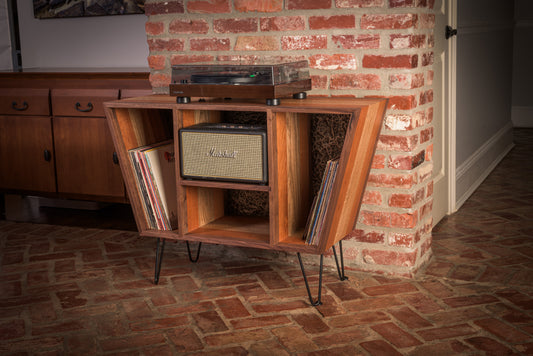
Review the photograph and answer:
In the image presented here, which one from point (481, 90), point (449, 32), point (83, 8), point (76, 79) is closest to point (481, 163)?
point (481, 90)

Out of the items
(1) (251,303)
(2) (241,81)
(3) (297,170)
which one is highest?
(2) (241,81)

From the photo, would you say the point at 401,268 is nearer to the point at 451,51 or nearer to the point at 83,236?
the point at 451,51

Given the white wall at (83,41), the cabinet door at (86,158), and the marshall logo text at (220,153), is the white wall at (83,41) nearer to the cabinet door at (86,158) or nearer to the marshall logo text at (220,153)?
the cabinet door at (86,158)

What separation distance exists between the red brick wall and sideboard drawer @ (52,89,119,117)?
36.9 inches

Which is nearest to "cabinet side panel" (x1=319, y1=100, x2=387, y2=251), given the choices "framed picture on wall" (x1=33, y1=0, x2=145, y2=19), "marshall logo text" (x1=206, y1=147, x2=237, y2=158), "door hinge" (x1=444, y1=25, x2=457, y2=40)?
"marshall logo text" (x1=206, y1=147, x2=237, y2=158)

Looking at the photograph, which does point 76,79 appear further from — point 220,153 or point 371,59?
point 371,59

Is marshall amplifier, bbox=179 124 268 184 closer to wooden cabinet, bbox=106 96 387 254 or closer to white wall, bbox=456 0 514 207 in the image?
wooden cabinet, bbox=106 96 387 254

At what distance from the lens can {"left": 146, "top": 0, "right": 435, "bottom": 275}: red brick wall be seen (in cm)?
254

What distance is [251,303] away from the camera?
8.16 feet

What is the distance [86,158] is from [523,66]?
5018 mm

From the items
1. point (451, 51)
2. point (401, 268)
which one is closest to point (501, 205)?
point (451, 51)

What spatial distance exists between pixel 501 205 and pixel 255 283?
1.91 metres

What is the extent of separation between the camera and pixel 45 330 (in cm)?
229

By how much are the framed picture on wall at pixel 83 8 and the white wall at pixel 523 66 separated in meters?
4.30
